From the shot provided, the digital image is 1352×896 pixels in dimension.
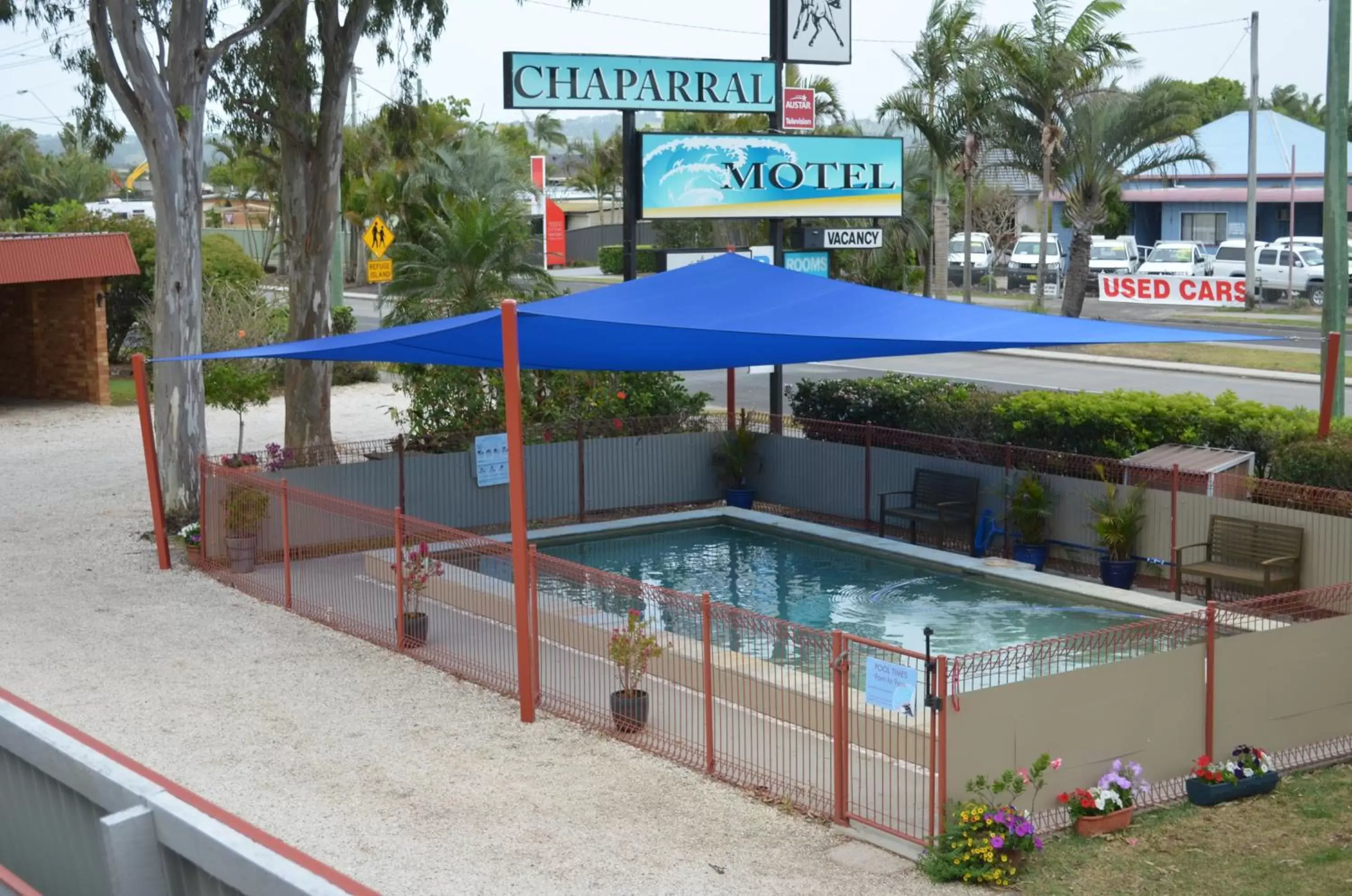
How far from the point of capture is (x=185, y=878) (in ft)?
13.5

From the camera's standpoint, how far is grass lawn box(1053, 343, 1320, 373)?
106 feet

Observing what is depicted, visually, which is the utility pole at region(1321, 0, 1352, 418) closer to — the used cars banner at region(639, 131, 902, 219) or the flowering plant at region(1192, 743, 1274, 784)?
the flowering plant at region(1192, 743, 1274, 784)

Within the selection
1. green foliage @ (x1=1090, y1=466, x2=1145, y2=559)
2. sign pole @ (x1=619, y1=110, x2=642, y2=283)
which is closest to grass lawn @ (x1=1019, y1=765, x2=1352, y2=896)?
green foliage @ (x1=1090, y1=466, x2=1145, y2=559)

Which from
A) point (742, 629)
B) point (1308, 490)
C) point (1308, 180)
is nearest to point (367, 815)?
point (742, 629)

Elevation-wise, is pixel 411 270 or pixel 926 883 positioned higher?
pixel 411 270

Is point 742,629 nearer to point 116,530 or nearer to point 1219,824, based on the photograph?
point 1219,824

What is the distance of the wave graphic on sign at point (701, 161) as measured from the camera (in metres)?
20.0

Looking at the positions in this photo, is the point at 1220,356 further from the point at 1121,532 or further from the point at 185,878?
the point at 185,878

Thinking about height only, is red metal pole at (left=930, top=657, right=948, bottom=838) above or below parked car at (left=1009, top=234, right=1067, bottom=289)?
below

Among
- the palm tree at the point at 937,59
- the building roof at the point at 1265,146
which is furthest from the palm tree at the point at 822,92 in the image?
the building roof at the point at 1265,146

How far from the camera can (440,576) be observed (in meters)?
13.4

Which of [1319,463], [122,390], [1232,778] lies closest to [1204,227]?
[122,390]

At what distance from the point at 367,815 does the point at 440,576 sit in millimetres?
4525

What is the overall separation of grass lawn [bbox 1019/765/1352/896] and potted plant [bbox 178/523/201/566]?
10.4m
